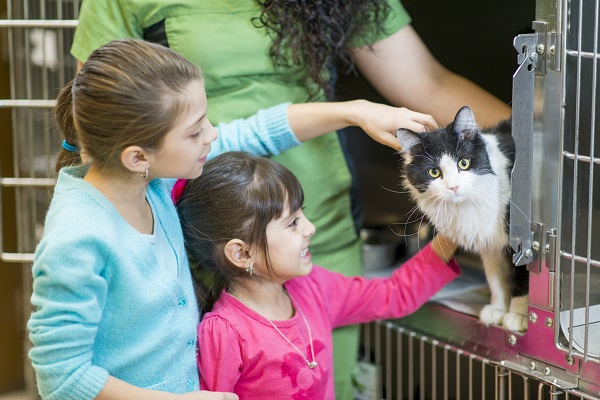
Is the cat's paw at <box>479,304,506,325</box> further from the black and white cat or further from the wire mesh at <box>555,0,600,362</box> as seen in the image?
the wire mesh at <box>555,0,600,362</box>

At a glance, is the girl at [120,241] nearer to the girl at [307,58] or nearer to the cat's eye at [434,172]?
the cat's eye at [434,172]

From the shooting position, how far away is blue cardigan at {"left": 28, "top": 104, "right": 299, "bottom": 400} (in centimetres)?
99

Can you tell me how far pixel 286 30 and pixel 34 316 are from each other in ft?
2.10

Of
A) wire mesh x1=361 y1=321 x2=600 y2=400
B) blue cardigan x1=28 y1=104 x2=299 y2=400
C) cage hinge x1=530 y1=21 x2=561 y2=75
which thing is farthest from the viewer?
wire mesh x1=361 y1=321 x2=600 y2=400

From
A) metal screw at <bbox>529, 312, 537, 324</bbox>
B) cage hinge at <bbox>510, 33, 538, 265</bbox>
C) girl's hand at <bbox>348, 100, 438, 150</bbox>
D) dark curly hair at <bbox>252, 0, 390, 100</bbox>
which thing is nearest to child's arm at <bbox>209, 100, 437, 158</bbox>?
girl's hand at <bbox>348, 100, 438, 150</bbox>

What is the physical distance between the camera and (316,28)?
1.38 meters

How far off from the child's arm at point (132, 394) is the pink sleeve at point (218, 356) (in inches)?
3.9

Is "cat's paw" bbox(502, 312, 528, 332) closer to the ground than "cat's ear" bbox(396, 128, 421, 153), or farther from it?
closer to the ground

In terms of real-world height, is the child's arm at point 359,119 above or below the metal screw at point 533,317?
above

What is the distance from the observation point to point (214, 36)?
135 centimetres

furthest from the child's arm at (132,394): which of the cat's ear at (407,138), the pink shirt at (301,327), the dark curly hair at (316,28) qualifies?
the dark curly hair at (316,28)

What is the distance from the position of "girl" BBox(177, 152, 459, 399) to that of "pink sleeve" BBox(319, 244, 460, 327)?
100 millimetres

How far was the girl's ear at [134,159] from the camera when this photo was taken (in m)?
1.04

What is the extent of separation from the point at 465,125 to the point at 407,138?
0.08 m
